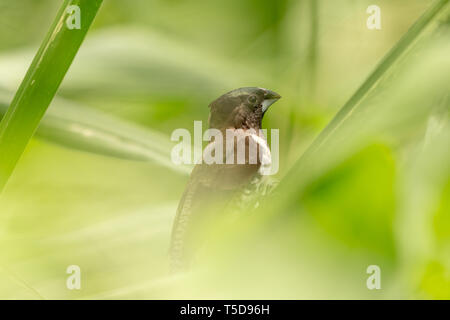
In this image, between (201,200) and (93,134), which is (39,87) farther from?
(201,200)

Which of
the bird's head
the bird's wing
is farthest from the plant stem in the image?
the bird's head

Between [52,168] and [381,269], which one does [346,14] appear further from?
[381,269]

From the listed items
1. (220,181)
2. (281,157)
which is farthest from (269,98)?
(220,181)

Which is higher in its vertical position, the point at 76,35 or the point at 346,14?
the point at 346,14

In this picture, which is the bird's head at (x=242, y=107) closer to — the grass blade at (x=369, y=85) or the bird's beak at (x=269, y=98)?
the bird's beak at (x=269, y=98)

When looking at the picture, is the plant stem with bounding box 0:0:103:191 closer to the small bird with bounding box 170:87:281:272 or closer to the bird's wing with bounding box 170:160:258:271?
the small bird with bounding box 170:87:281:272

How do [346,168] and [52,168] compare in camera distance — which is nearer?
[346,168]

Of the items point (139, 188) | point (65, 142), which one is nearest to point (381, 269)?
point (65, 142)
